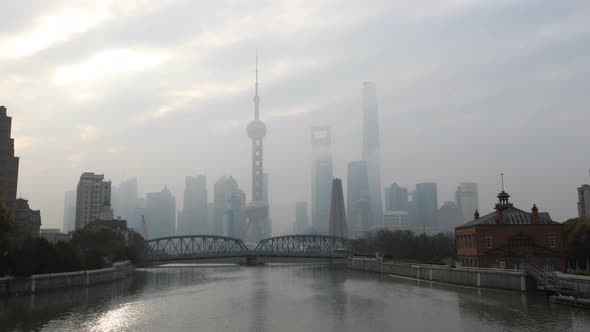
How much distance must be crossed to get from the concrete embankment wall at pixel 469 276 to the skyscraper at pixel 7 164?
105m

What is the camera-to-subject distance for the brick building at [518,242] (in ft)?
275

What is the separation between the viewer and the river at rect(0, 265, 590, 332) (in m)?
50.7

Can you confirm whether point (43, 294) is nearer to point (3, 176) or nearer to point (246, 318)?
point (246, 318)

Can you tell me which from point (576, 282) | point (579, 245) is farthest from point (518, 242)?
point (576, 282)

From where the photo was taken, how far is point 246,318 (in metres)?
57.9

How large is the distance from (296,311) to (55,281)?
43.8m

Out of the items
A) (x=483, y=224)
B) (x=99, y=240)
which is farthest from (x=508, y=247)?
(x=99, y=240)

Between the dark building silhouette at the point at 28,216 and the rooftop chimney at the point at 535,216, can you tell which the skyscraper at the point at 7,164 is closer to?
the dark building silhouette at the point at 28,216

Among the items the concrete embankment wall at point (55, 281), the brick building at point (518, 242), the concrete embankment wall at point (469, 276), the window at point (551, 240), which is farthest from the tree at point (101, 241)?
the window at point (551, 240)

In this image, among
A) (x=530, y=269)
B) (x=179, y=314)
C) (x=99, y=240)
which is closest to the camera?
(x=179, y=314)

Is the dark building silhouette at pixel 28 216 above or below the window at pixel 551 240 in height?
above

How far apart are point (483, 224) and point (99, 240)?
10706 cm

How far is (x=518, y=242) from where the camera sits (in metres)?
85.1

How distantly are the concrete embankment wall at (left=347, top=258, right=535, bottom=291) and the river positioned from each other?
6.96 ft
